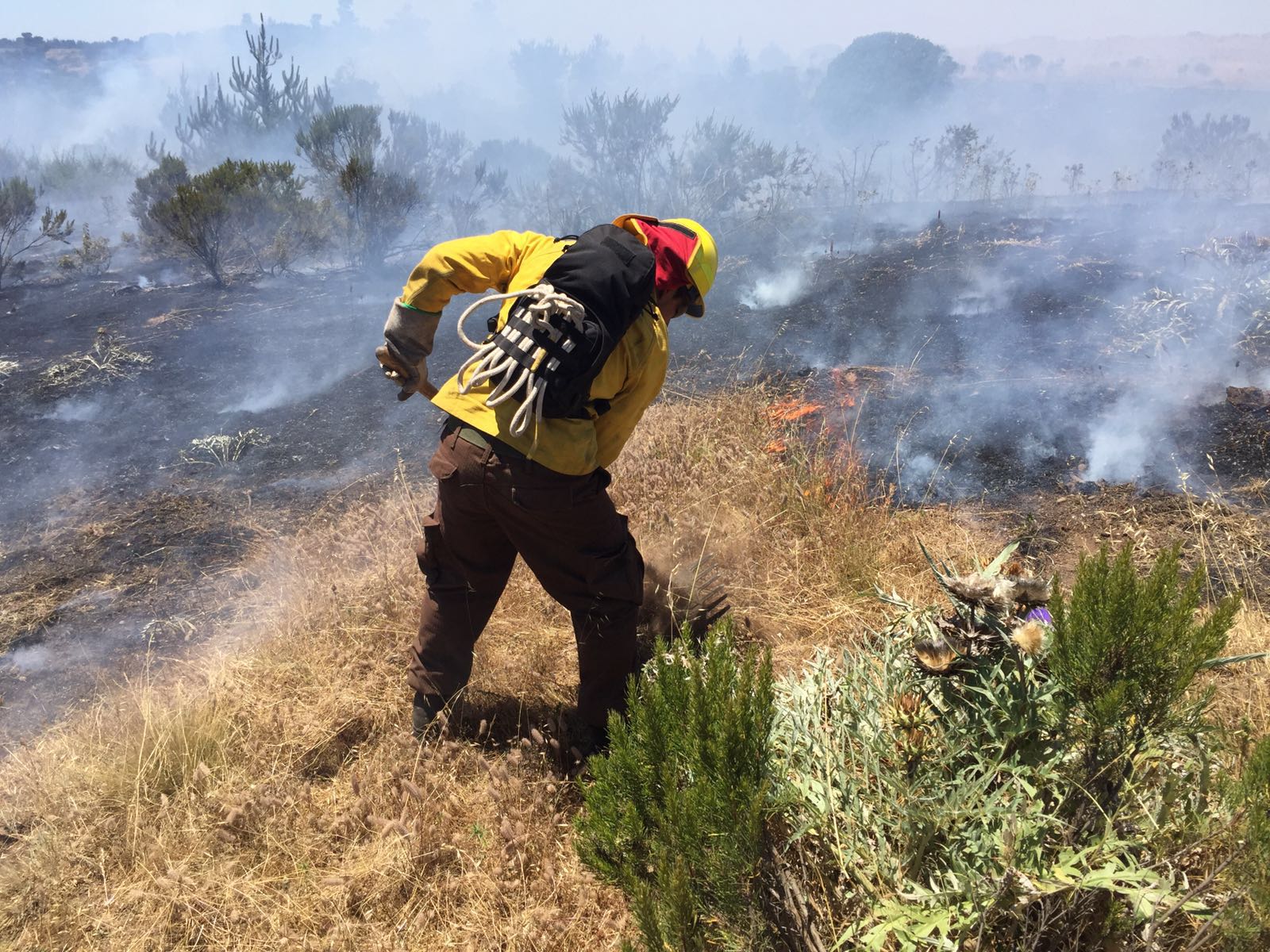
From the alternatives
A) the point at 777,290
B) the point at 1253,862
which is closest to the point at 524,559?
the point at 1253,862

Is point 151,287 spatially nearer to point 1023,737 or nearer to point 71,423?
point 71,423

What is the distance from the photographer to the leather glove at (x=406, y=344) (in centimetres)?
226

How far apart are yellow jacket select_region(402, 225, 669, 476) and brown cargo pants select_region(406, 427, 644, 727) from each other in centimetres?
7

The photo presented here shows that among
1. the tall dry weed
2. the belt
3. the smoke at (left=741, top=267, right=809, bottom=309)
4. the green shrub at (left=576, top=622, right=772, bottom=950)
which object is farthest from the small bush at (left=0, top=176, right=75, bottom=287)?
the green shrub at (left=576, top=622, right=772, bottom=950)

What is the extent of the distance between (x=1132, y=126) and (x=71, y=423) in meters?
33.7

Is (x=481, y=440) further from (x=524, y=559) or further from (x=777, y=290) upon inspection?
(x=777, y=290)

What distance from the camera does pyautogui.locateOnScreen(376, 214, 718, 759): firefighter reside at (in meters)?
2.05

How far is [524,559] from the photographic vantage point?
2283 mm

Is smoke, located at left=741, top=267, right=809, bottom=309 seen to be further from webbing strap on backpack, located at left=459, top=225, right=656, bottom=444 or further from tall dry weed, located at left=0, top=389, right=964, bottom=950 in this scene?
webbing strap on backpack, located at left=459, top=225, right=656, bottom=444

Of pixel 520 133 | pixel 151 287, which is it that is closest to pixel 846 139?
pixel 520 133

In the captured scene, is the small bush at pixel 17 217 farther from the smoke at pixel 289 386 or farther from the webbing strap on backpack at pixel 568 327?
the webbing strap on backpack at pixel 568 327

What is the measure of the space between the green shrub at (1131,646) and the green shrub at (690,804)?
0.53 metres

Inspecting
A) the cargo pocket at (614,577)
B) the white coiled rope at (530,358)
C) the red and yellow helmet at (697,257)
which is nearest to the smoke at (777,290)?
the red and yellow helmet at (697,257)

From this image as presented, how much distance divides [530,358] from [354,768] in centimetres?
140
